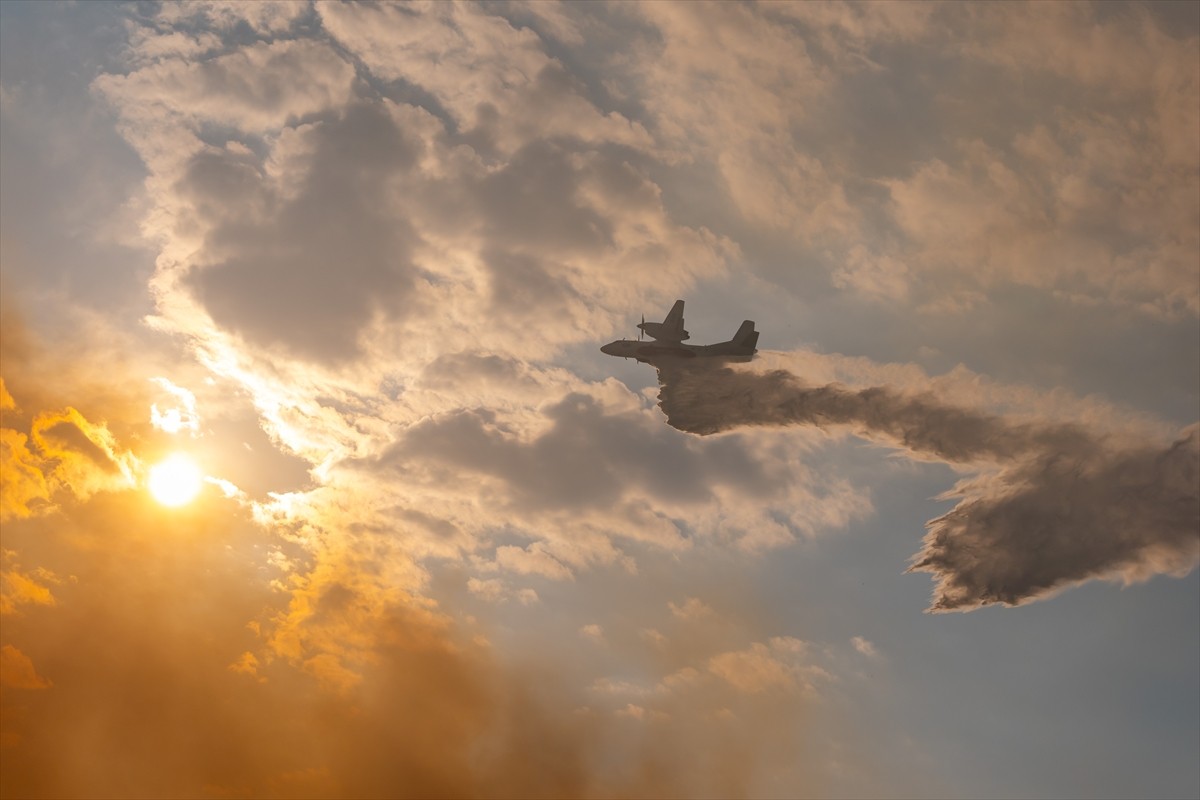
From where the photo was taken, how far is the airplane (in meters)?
106

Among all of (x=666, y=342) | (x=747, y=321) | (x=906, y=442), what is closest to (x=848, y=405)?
(x=906, y=442)

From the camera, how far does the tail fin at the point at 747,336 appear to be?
347 ft

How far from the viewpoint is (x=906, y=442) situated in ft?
321

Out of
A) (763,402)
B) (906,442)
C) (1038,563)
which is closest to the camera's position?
(1038,563)

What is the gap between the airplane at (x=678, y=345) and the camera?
106 metres

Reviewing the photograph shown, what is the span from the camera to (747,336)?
106 meters

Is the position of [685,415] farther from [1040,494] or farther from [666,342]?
A: [1040,494]

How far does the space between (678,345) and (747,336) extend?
301 inches

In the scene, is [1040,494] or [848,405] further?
[848,405]

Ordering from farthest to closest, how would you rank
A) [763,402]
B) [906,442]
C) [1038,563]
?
[763,402], [906,442], [1038,563]

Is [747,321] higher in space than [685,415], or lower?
higher

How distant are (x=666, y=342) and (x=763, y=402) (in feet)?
41.3

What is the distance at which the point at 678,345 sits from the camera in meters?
107

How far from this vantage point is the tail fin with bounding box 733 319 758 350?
347ft
